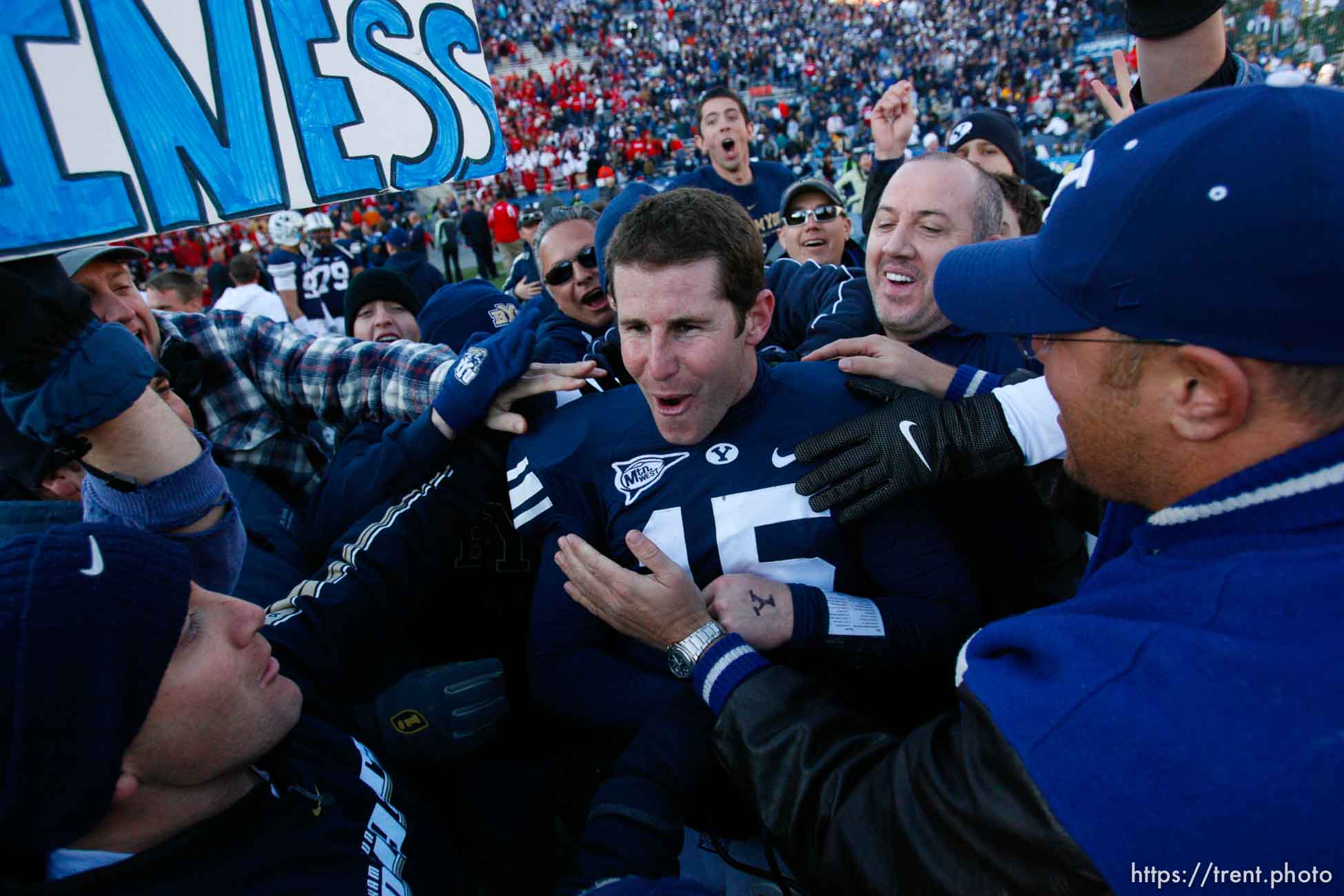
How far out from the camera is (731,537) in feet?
5.96

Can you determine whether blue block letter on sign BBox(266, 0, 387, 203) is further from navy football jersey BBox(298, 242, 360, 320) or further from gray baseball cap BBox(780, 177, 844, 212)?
navy football jersey BBox(298, 242, 360, 320)

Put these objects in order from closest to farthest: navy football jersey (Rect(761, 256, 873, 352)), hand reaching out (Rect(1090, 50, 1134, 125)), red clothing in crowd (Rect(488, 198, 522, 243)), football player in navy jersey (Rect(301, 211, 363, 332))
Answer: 1. navy football jersey (Rect(761, 256, 873, 352))
2. hand reaching out (Rect(1090, 50, 1134, 125))
3. football player in navy jersey (Rect(301, 211, 363, 332))
4. red clothing in crowd (Rect(488, 198, 522, 243))

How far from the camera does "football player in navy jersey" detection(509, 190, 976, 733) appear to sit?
176cm

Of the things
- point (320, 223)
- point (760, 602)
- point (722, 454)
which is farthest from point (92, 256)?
point (320, 223)

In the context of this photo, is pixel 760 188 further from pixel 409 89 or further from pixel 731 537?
pixel 731 537

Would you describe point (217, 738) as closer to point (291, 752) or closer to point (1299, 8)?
point (291, 752)

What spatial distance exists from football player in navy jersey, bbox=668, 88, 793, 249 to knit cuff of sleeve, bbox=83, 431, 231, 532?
13.9 ft

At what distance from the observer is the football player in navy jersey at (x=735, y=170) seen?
5.43 metres

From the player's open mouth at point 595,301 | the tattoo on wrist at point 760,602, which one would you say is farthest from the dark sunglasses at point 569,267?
the tattoo on wrist at point 760,602

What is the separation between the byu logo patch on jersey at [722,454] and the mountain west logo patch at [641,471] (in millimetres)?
61

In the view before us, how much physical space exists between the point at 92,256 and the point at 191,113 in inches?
40.6

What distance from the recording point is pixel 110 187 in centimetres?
161

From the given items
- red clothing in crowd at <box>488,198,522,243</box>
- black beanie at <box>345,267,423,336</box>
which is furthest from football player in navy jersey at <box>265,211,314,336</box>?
red clothing in crowd at <box>488,198,522,243</box>

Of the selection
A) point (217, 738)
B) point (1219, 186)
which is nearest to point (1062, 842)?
point (1219, 186)
